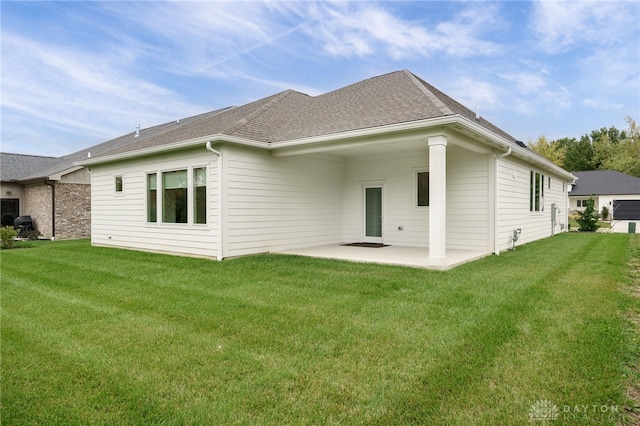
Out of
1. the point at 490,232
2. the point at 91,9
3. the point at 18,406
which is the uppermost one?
the point at 91,9

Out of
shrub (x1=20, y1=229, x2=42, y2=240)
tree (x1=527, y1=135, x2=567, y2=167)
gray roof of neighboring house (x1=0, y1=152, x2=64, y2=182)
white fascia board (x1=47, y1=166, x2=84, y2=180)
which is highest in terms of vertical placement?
tree (x1=527, y1=135, x2=567, y2=167)

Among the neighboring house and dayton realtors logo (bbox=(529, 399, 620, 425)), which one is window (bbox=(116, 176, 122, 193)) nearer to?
the neighboring house

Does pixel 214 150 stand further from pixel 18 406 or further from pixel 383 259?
pixel 18 406

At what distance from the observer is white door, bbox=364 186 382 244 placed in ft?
36.9

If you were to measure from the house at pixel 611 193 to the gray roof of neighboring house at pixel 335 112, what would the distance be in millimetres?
25969

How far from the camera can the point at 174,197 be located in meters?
9.60

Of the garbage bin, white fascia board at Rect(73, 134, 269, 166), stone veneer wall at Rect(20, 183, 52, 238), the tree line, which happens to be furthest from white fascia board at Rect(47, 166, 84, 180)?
the tree line

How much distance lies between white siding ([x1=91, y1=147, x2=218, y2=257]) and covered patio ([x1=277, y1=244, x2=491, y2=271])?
2.17 meters

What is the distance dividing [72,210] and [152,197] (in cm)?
818

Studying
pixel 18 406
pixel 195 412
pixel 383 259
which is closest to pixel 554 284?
pixel 383 259

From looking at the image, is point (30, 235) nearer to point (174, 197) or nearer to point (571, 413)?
point (174, 197)

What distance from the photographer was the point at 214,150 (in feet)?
27.1

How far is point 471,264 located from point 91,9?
35.9 ft

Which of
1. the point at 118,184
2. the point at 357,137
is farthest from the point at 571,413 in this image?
the point at 118,184
